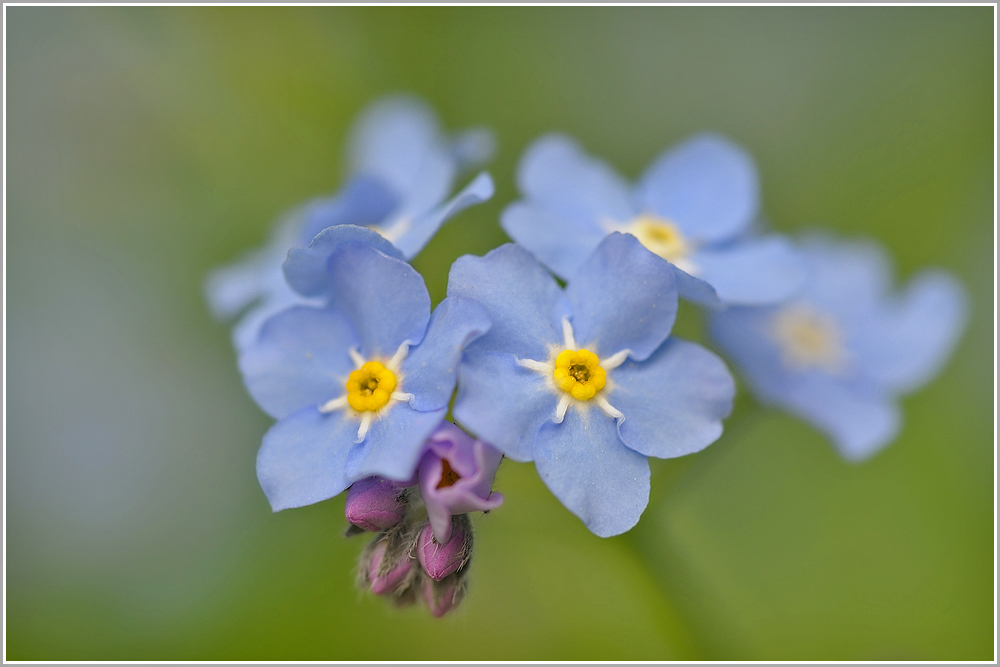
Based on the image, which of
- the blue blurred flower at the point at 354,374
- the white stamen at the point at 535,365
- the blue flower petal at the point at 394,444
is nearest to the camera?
the blue flower petal at the point at 394,444

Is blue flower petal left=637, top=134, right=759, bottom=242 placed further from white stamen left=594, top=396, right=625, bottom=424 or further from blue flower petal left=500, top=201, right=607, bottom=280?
white stamen left=594, top=396, right=625, bottom=424

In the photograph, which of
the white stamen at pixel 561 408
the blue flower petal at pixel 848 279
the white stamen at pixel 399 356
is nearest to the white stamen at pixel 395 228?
the white stamen at pixel 399 356

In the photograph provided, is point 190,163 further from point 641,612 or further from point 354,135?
point 641,612

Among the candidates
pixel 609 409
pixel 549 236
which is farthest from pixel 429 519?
pixel 549 236

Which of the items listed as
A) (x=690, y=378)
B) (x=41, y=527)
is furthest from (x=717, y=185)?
(x=41, y=527)

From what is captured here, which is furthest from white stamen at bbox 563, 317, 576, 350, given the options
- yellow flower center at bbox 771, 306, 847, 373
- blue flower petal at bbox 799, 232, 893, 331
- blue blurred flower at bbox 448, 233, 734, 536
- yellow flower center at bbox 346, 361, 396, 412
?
blue flower petal at bbox 799, 232, 893, 331

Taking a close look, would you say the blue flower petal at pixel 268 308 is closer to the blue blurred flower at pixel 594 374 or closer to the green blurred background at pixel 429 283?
the blue blurred flower at pixel 594 374
